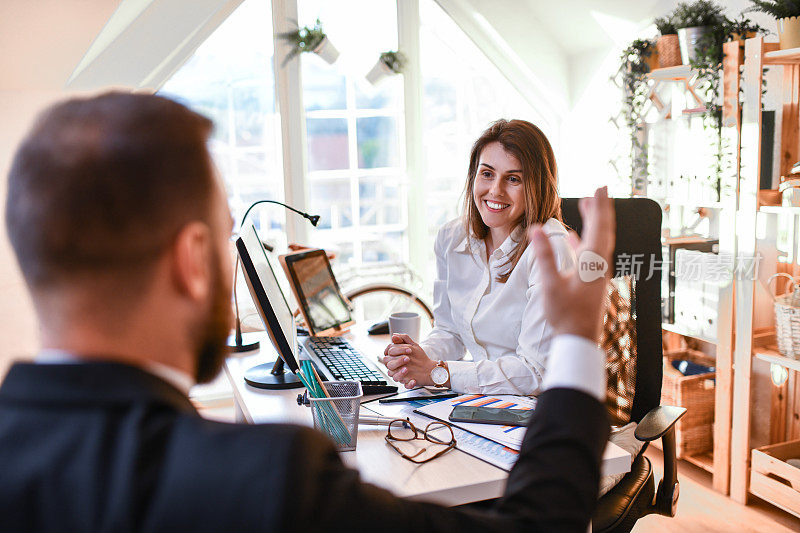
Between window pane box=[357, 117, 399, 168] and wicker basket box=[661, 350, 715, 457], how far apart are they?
185 cm

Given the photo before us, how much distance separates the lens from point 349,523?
56cm

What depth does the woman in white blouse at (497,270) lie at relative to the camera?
164 cm

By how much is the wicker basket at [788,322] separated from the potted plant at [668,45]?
1.00m

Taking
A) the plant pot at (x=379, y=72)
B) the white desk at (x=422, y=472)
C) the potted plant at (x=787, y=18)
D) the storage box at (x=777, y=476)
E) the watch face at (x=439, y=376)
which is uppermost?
the plant pot at (x=379, y=72)

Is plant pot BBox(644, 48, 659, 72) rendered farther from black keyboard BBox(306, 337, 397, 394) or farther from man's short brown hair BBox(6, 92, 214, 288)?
man's short brown hair BBox(6, 92, 214, 288)

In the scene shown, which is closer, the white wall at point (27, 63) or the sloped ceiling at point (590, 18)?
the white wall at point (27, 63)

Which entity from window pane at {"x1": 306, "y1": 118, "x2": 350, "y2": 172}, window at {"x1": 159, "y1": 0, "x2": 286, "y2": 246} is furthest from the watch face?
window pane at {"x1": 306, "y1": 118, "x2": 350, "y2": 172}

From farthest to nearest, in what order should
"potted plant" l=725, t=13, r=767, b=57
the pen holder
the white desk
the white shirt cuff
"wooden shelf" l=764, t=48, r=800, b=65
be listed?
"potted plant" l=725, t=13, r=767, b=57 < "wooden shelf" l=764, t=48, r=800, b=65 < the pen holder < the white desk < the white shirt cuff

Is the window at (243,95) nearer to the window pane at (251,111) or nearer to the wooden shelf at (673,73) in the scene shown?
the window pane at (251,111)

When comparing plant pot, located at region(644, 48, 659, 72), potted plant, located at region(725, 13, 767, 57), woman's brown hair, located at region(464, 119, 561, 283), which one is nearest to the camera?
woman's brown hair, located at region(464, 119, 561, 283)

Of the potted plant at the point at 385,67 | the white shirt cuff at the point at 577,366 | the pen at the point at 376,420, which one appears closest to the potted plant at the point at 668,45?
the potted plant at the point at 385,67

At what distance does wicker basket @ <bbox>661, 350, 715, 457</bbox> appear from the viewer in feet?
9.23

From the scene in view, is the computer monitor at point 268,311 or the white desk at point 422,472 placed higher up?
the computer monitor at point 268,311

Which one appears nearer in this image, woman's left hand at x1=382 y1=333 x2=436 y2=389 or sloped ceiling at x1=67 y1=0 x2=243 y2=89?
woman's left hand at x1=382 y1=333 x2=436 y2=389
